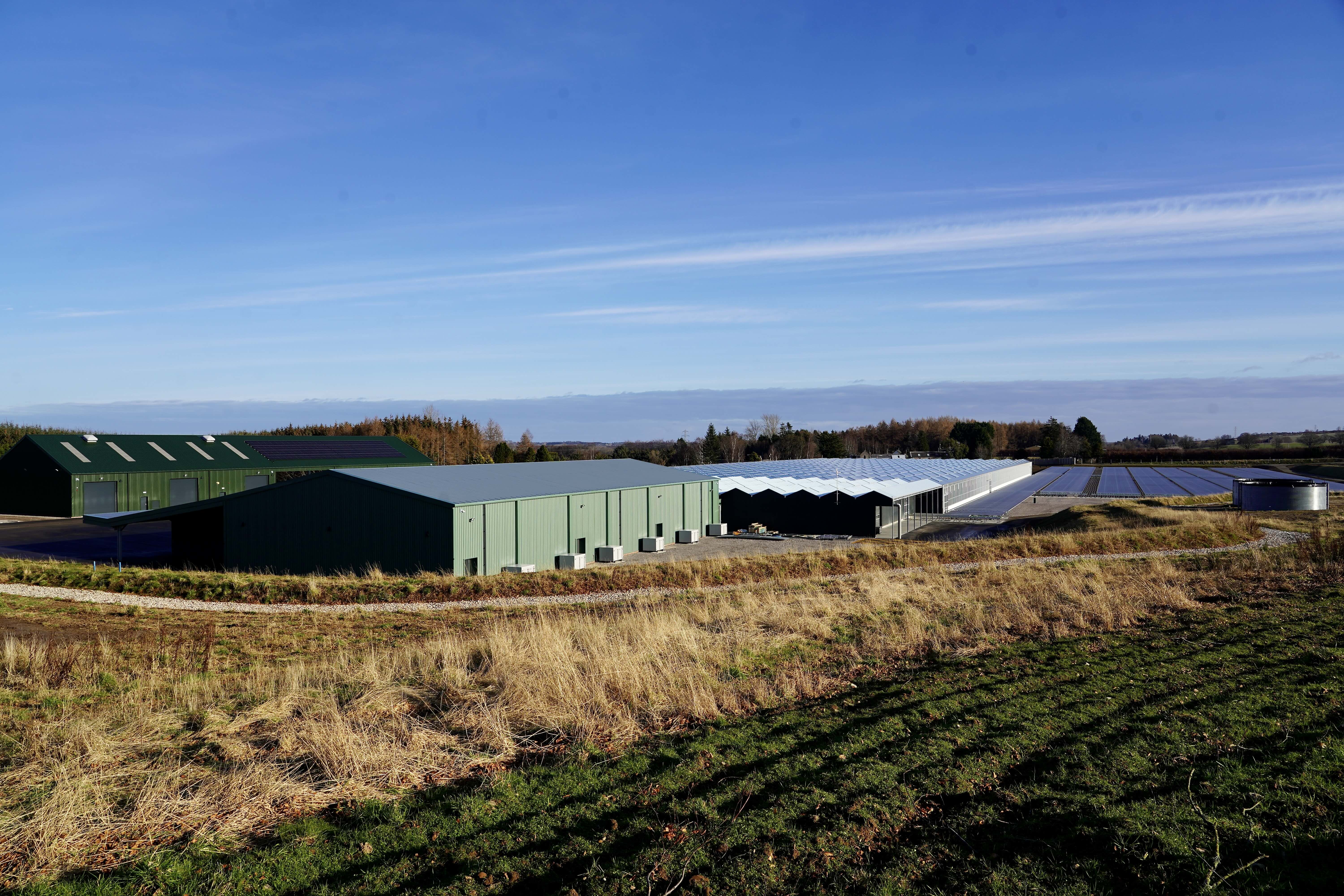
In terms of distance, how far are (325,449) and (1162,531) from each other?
2084 inches

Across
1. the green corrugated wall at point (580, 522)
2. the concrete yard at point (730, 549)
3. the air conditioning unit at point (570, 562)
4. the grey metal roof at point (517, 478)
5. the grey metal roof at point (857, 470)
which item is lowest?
the concrete yard at point (730, 549)

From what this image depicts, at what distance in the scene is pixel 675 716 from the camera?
315 inches

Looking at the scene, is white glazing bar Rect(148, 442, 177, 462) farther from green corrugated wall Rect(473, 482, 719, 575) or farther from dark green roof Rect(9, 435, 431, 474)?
green corrugated wall Rect(473, 482, 719, 575)

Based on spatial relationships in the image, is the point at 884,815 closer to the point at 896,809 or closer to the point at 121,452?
the point at 896,809

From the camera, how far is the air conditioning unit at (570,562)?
90.6 ft

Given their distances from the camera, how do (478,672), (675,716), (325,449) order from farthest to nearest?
(325,449) < (478,672) < (675,716)

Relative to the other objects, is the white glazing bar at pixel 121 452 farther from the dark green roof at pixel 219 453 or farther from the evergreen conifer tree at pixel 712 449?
the evergreen conifer tree at pixel 712 449

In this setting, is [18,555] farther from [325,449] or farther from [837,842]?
[837,842]

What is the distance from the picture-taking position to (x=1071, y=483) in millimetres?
72000

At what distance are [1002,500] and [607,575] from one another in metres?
42.0

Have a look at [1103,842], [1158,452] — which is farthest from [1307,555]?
[1158,452]

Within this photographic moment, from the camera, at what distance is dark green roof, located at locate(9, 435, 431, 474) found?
4478 centimetres

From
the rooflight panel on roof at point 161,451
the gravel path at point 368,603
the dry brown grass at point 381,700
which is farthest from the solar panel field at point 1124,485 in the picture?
the rooflight panel on roof at point 161,451

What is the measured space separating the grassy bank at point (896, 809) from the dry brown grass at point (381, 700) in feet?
1.28
